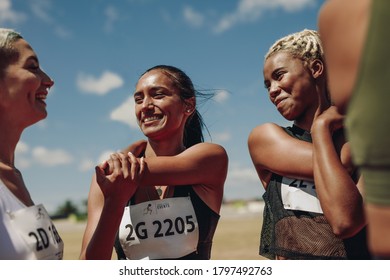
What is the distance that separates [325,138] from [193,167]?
1.16 metres

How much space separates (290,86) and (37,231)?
196 cm

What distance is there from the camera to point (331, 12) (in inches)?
53.4

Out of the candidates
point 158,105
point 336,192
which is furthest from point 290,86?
point 158,105

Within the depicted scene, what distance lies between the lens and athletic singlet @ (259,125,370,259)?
317 cm

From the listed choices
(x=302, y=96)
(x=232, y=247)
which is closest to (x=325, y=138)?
(x=302, y=96)

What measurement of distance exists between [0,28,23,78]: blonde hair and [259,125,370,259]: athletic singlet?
6.55ft

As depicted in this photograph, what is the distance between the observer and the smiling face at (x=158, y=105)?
3.95 metres

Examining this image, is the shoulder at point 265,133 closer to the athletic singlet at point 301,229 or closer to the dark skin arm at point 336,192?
the athletic singlet at point 301,229

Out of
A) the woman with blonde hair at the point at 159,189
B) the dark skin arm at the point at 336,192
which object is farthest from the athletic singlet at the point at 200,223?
the dark skin arm at the point at 336,192

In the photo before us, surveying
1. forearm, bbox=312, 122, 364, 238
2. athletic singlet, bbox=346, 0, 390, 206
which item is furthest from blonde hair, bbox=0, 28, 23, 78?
athletic singlet, bbox=346, 0, 390, 206

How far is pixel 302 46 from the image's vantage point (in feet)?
11.4

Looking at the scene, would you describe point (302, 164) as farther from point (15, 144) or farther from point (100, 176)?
point (15, 144)

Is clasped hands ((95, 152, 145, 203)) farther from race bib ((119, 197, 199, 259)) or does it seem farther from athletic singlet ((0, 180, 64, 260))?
athletic singlet ((0, 180, 64, 260))
